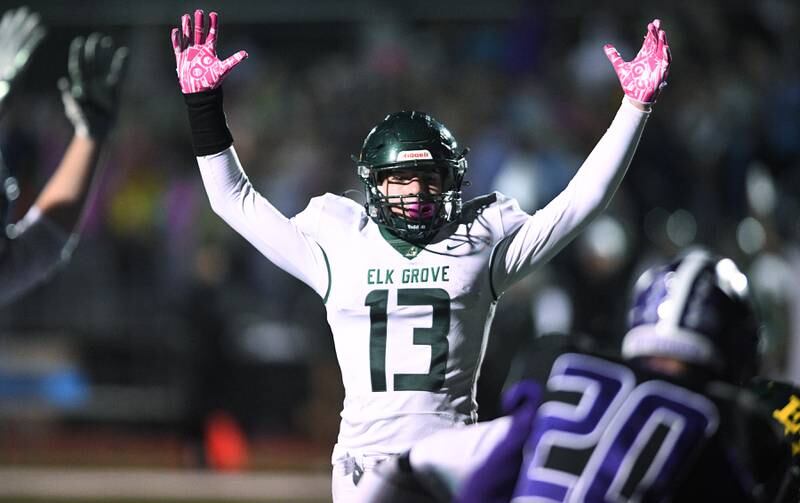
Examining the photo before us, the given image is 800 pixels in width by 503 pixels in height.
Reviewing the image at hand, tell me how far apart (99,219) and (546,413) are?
1034 centimetres

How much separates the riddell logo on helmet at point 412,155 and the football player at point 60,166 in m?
1.57

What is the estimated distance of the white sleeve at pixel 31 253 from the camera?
16.5 ft

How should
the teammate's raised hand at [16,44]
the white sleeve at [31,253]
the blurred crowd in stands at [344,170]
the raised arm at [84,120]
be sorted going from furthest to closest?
the blurred crowd in stands at [344,170] → the teammate's raised hand at [16,44] → the raised arm at [84,120] → the white sleeve at [31,253]

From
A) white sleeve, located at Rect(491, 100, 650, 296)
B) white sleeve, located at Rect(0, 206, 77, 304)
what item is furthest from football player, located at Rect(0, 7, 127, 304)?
white sleeve, located at Rect(491, 100, 650, 296)

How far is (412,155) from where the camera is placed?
174 inches

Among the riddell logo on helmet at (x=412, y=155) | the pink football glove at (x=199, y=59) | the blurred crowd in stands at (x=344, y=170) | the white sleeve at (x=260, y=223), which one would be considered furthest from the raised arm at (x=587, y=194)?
the blurred crowd in stands at (x=344, y=170)

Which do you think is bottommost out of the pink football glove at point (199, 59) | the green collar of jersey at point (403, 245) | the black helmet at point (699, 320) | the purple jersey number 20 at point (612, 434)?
the purple jersey number 20 at point (612, 434)

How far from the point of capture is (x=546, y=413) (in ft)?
10.0

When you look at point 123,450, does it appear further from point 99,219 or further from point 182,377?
point 99,219

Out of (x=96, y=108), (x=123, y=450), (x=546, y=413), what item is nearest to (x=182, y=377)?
(x=123, y=450)

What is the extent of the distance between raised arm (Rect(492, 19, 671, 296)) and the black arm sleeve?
100 centimetres

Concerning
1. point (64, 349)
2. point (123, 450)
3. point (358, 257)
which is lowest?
point (123, 450)

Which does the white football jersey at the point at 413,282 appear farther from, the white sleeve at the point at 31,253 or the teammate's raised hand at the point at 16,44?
the teammate's raised hand at the point at 16,44

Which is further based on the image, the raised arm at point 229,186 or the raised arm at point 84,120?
the raised arm at point 84,120
